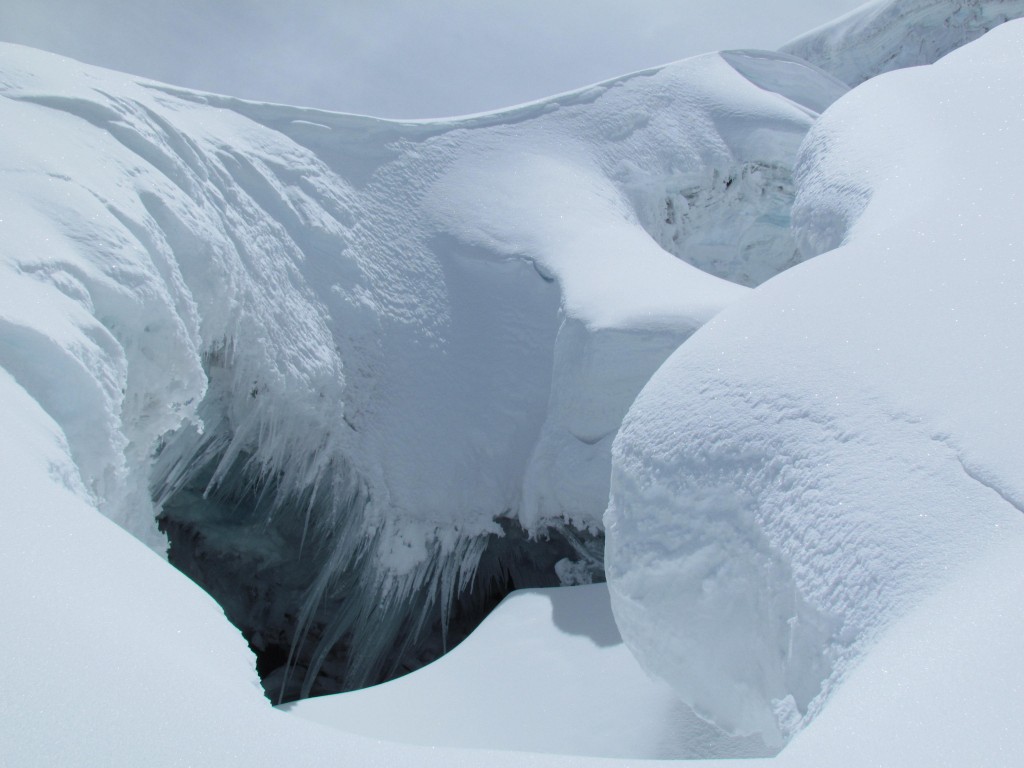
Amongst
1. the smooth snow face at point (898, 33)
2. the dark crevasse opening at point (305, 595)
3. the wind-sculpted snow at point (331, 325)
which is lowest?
the dark crevasse opening at point (305, 595)

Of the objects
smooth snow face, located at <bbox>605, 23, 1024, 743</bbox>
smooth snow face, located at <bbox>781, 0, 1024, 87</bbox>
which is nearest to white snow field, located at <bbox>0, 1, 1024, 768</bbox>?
smooth snow face, located at <bbox>605, 23, 1024, 743</bbox>

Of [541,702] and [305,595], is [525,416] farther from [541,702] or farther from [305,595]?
[541,702]

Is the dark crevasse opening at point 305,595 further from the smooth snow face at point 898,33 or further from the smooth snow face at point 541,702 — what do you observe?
the smooth snow face at point 898,33

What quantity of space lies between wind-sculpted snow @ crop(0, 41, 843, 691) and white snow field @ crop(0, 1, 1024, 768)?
0.06 ft

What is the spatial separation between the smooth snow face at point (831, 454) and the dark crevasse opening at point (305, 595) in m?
1.89

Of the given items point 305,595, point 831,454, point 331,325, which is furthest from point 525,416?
point 831,454

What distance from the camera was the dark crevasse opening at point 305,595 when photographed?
3.63 meters

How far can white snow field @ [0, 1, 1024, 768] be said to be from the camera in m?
1.00

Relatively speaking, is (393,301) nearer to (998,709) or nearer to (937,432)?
(937,432)

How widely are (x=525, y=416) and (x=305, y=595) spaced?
4.29 feet

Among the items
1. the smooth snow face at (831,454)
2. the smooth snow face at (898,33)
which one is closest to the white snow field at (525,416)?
the smooth snow face at (831,454)

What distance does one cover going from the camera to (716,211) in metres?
5.82

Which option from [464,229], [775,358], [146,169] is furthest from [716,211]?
[775,358]

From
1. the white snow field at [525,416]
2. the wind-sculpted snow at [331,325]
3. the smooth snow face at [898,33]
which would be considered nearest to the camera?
the white snow field at [525,416]
